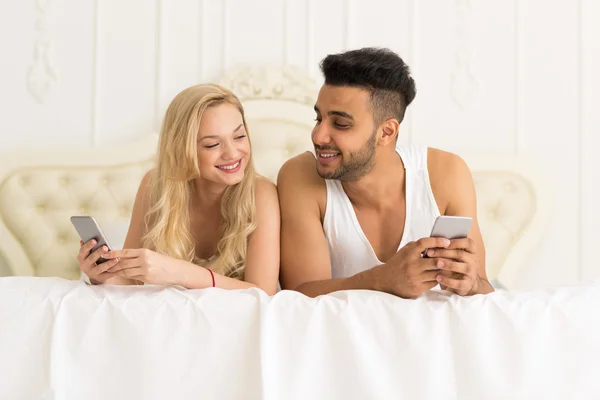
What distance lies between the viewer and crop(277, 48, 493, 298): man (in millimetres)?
2240

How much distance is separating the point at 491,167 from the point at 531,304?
1.90m

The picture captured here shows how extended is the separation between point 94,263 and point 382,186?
0.97 m

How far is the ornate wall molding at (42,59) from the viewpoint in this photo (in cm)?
353

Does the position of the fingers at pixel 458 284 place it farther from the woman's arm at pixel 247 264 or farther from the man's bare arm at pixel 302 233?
the woman's arm at pixel 247 264

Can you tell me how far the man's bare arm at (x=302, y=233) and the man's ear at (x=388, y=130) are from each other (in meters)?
0.25

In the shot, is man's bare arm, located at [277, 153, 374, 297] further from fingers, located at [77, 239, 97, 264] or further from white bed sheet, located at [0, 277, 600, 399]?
fingers, located at [77, 239, 97, 264]

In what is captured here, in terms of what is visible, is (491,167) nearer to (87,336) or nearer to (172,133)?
(172,133)

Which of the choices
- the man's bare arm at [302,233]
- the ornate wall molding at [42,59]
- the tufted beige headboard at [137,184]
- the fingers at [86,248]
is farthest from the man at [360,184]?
the ornate wall molding at [42,59]

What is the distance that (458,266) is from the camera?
5.62 ft

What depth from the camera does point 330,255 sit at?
2.36m

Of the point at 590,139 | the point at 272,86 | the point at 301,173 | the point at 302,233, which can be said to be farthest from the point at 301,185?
the point at 590,139

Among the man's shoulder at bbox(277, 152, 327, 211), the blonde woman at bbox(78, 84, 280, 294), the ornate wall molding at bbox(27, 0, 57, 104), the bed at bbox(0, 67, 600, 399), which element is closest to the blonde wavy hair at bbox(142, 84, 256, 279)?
the blonde woman at bbox(78, 84, 280, 294)

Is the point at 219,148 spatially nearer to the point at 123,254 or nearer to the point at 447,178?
the point at 123,254

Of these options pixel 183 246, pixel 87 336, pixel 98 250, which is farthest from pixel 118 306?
pixel 183 246
